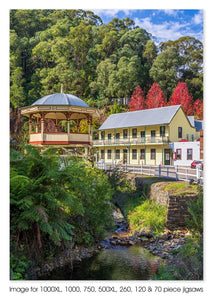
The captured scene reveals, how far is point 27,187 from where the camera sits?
18.5 ft


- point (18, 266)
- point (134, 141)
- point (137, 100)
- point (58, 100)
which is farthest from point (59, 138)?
point (134, 141)

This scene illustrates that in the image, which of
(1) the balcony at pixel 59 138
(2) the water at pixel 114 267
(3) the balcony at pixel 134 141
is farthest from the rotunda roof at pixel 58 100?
(3) the balcony at pixel 134 141

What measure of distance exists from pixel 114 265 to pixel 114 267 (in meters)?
0.15

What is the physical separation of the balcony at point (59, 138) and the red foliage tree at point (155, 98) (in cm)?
1238

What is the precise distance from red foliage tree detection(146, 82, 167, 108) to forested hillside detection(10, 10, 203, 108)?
0.38 metres

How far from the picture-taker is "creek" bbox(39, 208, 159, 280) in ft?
21.5

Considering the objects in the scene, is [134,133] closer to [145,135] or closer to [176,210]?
[145,135]

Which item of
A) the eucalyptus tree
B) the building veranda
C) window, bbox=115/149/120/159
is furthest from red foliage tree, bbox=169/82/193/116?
window, bbox=115/149/120/159

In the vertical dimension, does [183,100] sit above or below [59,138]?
above

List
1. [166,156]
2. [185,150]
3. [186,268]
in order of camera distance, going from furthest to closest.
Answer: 1. [166,156]
2. [185,150]
3. [186,268]

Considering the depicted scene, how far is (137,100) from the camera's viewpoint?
25906mm

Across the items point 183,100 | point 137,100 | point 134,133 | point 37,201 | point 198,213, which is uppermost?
point 137,100

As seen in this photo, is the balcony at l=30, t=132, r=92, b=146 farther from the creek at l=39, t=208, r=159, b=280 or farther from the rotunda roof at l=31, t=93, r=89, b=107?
the creek at l=39, t=208, r=159, b=280

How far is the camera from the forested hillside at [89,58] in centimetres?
915
